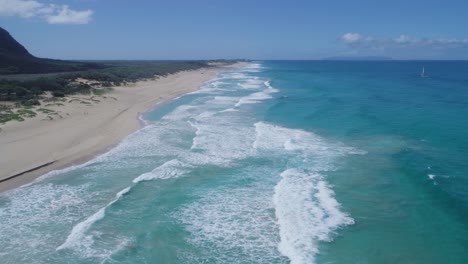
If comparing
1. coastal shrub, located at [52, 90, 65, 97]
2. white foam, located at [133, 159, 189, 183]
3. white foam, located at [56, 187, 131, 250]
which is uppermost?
coastal shrub, located at [52, 90, 65, 97]

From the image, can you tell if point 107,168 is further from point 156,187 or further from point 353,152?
point 353,152

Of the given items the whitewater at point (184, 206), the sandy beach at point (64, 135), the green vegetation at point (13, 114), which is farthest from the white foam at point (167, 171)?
the green vegetation at point (13, 114)

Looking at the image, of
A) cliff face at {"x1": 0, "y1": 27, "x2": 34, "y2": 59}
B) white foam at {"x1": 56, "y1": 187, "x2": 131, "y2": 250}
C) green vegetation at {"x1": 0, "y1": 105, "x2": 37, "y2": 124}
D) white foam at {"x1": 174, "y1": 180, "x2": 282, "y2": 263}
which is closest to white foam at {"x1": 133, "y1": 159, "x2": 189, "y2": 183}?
white foam at {"x1": 174, "y1": 180, "x2": 282, "y2": 263}

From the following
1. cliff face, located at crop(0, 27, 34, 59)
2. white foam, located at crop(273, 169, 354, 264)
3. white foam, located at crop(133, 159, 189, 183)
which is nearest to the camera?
white foam, located at crop(273, 169, 354, 264)

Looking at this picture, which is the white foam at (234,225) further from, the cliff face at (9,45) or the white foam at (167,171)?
the cliff face at (9,45)

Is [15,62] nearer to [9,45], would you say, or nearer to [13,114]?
[9,45]

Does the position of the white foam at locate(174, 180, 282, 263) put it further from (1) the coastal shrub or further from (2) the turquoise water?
(1) the coastal shrub

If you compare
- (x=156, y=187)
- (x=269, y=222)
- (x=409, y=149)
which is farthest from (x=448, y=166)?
(x=156, y=187)
